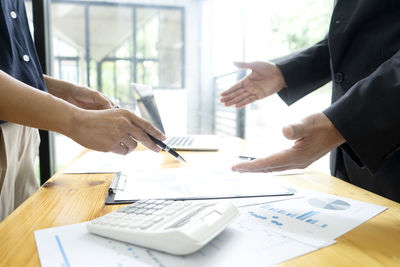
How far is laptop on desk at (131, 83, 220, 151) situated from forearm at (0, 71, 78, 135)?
0.71 meters

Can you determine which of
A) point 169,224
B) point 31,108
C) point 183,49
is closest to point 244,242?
point 169,224

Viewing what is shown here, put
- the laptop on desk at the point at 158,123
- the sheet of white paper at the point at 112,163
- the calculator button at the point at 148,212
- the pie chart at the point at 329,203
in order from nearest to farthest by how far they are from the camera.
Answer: the calculator button at the point at 148,212 → the pie chart at the point at 329,203 → the sheet of white paper at the point at 112,163 → the laptop on desk at the point at 158,123

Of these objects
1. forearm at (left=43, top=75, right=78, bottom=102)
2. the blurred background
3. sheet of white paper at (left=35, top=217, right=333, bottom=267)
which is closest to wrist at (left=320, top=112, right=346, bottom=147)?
sheet of white paper at (left=35, top=217, right=333, bottom=267)

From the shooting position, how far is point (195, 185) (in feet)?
2.47

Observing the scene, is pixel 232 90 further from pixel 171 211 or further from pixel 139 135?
pixel 171 211

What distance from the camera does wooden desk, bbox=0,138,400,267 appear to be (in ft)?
1.35

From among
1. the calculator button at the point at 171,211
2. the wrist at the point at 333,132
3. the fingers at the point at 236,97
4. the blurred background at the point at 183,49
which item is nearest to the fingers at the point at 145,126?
the calculator button at the point at 171,211

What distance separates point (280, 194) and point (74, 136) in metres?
0.47

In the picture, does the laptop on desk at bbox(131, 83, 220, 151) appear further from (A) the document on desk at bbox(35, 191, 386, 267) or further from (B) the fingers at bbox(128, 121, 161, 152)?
(A) the document on desk at bbox(35, 191, 386, 267)

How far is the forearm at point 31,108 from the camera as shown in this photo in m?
0.59

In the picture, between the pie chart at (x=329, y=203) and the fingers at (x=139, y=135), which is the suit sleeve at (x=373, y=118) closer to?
the pie chart at (x=329, y=203)

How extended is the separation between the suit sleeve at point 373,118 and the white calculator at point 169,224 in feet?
0.93

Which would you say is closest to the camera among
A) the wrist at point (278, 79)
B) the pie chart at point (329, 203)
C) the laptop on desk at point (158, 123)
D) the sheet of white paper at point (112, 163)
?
the pie chart at point (329, 203)

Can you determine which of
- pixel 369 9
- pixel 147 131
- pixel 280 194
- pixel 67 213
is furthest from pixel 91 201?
pixel 369 9
